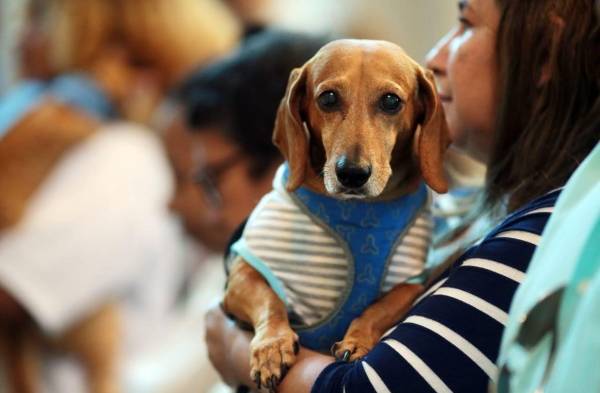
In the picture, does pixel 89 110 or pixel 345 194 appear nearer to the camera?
pixel 345 194

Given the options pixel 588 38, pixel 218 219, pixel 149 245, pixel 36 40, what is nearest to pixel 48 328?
pixel 149 245

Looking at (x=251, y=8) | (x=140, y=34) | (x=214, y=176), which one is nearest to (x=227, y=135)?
(x=214, y=176)

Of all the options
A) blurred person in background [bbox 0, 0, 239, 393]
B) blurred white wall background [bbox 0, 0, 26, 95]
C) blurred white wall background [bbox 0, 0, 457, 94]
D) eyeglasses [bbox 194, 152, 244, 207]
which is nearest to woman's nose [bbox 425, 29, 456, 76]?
eyeglasses [bbox 194, 152, 244, 207]

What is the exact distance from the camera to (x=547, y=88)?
3.01 feet

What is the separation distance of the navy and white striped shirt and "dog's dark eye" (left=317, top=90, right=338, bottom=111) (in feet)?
0.67

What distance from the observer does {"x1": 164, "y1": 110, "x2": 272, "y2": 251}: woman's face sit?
1467 millimetres

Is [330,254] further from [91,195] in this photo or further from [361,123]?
[91,195]

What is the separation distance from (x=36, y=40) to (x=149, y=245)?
0.63 metres

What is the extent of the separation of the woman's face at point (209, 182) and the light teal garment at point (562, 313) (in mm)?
746

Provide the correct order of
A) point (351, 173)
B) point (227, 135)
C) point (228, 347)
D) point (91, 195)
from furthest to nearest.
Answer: point (91, 195), point (227, 135), point (228, 347), point (351, 173)

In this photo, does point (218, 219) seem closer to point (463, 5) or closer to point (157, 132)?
point (157, 132)

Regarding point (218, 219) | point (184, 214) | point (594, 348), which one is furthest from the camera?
point (184, 214)

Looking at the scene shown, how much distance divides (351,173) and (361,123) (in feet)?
0.18

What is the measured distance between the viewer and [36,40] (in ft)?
6.78
